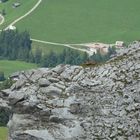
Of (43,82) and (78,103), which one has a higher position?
(43,82)

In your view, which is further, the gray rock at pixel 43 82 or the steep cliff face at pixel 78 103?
the gray rock at pixel 43 82

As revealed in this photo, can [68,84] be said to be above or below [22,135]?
above

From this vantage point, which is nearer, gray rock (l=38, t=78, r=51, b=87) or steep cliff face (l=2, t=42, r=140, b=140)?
steep cliff face (l=2, t=42, r=140, b=140)

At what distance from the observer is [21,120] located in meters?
31.7

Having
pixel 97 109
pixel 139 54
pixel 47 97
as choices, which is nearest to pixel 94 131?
pixel 97 109

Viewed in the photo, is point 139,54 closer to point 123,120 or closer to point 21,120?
point 123,120

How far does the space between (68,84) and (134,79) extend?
13.5 feet

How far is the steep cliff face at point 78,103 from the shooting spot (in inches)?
1214

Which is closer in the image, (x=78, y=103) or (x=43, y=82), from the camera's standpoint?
(x=78, y=103)

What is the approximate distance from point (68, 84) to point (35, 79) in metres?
2.18

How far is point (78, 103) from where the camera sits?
3203cm

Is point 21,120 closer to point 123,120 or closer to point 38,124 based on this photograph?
point 38,124

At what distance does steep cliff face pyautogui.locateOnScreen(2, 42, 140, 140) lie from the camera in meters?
30.8

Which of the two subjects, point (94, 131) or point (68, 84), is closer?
point (94, 131)
